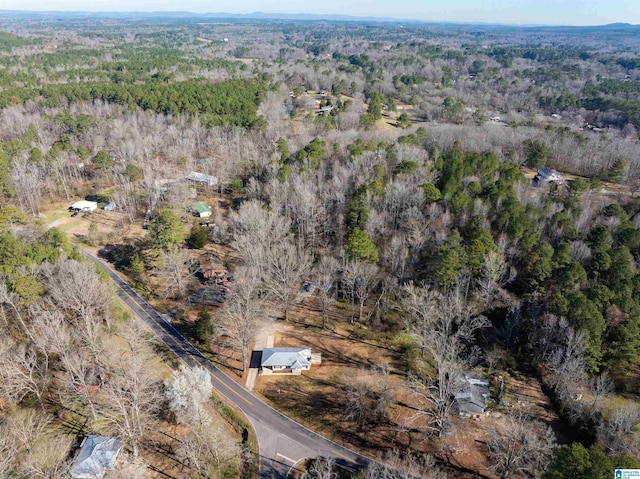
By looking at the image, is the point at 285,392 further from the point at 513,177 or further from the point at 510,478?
the point at 513,177

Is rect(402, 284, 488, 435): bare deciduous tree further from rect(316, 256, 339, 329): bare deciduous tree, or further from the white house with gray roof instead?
the white house with gray roof

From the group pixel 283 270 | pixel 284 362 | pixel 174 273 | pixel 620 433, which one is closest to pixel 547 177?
pixel 283 270

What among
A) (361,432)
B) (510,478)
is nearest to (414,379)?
(361,432)

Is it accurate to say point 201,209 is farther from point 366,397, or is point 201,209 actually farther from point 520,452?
point 520,452

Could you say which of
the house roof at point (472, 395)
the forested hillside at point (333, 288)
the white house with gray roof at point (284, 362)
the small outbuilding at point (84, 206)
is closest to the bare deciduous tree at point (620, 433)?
the forested hillside at point (333, 288)

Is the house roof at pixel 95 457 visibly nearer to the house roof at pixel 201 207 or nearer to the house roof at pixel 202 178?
the house roof at pixel 201 207
